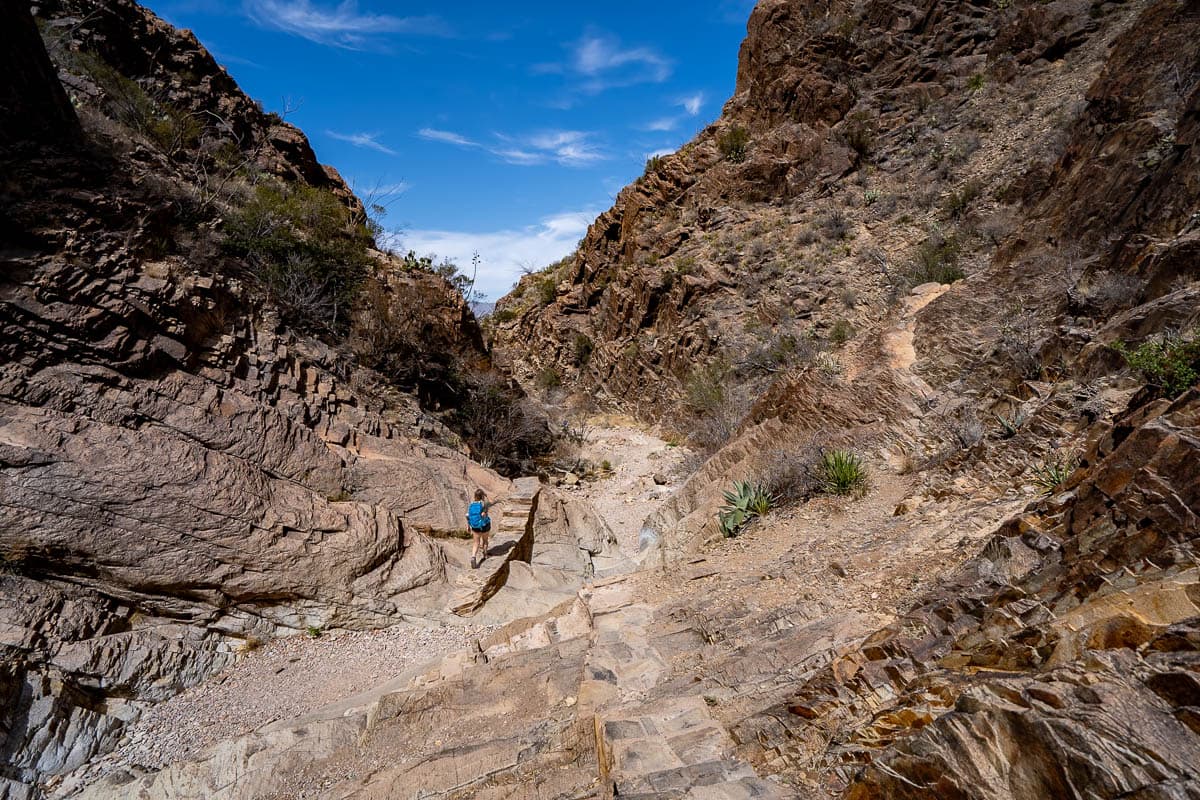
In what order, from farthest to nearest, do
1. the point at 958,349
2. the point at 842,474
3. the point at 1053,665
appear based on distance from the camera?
the point at 958,349, the point at 842,474, the point at 1053,665

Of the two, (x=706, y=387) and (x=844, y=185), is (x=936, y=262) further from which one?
(x=844, y=185)

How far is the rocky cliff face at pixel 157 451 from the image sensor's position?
5172mm

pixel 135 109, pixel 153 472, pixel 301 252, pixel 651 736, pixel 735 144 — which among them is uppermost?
pixel 735 144

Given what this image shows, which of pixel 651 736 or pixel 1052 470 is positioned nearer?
pixel 651 736

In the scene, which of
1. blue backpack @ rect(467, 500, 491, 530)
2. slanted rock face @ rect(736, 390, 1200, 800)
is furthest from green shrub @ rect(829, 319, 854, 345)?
slanted rock face @ rect(736, 390, 1200, 800)

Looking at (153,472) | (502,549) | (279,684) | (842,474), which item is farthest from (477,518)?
(842,474)

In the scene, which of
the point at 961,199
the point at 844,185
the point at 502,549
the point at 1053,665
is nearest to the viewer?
the point at 1053,665

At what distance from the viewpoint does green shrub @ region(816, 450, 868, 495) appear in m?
6.92

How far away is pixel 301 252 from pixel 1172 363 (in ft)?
42.0

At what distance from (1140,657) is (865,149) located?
22.4 meters

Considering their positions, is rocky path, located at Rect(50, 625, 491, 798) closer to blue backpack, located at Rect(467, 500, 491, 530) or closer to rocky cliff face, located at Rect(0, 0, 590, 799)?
rocky cliff face, located at Rect(0, 0, 590, 799)

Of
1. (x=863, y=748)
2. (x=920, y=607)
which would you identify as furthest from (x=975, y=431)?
(x=863, y=748)

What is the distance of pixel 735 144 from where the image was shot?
A: 22547mm

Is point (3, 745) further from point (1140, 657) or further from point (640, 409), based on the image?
point (640, 409)
